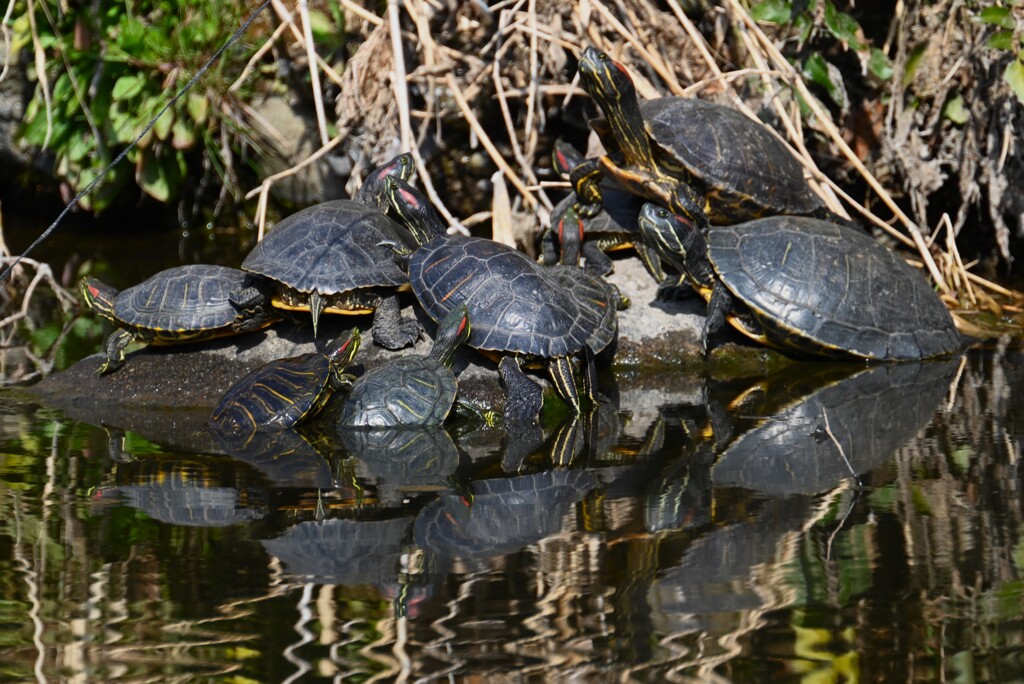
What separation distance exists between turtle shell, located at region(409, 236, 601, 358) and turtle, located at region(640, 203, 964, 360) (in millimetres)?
783

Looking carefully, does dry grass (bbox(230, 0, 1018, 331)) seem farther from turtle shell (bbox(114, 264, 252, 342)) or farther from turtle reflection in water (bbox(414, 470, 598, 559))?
turtle reflection in water (bbox(414, 470, 598, 559))

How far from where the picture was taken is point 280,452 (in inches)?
193

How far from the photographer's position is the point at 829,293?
6168 millimetres

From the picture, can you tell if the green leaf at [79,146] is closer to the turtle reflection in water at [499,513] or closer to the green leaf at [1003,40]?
the turtle reflection in water at [499,513]

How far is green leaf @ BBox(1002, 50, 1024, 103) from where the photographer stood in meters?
6.75

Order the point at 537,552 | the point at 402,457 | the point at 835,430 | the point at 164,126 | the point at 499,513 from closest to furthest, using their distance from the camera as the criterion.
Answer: the point at 537,552
the point at 499,513
the point at 402,457
the point at 835,430
the point at 164,126

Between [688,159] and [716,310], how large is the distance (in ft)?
3.12

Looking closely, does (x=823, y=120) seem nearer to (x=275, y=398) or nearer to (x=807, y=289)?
(x=807, y=289)

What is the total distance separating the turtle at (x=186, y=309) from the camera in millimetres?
5902

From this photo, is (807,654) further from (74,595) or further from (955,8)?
(955,8)

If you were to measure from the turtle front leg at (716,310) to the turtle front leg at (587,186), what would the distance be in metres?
1.05

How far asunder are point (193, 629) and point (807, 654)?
1634 mm

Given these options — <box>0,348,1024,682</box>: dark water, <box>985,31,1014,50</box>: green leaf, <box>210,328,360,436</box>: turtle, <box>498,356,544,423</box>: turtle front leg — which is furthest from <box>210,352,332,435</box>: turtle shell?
<box>985,31,1014,50</box>: green leaf

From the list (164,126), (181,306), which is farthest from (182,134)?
(181,306)
